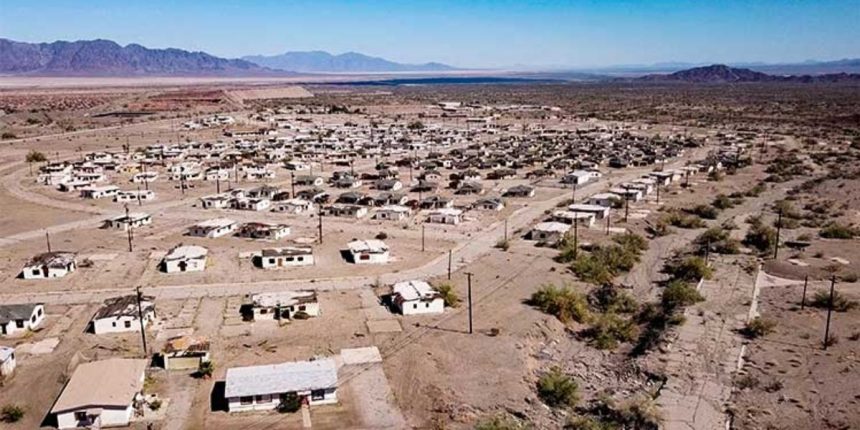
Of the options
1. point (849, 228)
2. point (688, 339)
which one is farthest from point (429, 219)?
point (849, 228)

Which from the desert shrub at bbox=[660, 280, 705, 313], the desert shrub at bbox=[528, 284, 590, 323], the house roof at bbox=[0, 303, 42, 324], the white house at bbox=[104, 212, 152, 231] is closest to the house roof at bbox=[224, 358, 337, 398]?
the desert shrub at bbox=[528, 284, 590, 323]

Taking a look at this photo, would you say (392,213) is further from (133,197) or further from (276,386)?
A: (276,386)

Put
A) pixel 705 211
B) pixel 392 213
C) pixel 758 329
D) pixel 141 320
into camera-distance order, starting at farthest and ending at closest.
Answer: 1. pixel 705 211
2. pixel 392 213
3. pixel 758 329
4. pixel 141 320

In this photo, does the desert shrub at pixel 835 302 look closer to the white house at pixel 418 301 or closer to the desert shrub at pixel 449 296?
the desert shrub at pixel 449 296

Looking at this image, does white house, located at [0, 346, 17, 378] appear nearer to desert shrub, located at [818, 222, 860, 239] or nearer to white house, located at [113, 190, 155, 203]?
white house, located at [113, 190, 155, 203]

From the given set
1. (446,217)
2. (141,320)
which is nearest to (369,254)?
(446,217)
